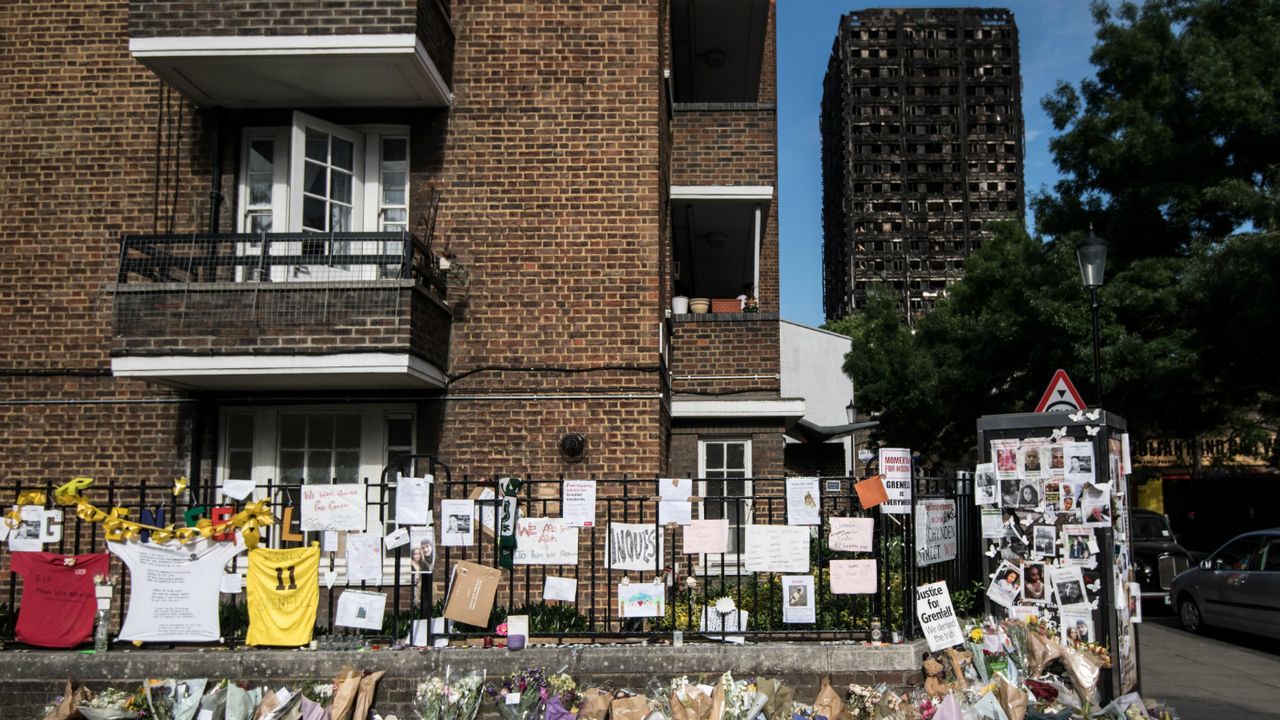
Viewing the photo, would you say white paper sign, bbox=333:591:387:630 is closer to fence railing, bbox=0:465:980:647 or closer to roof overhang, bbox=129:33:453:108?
fence railing, bbox=0:465:980:647

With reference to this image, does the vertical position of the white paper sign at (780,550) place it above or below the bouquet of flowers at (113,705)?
above

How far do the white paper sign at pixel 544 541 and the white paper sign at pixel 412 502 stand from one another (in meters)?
0.70

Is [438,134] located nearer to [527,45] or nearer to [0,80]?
[527,45]

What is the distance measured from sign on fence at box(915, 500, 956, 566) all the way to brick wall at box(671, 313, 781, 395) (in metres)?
4.67

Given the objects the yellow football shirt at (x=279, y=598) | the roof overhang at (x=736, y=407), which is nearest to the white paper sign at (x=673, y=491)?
the yellow football shirt at (x=279, y=598)

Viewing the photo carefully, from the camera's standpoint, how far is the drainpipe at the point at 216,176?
1080cm

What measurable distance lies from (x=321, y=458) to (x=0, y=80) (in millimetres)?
5372

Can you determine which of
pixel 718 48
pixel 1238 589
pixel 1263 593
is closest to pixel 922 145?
pixel 718 48

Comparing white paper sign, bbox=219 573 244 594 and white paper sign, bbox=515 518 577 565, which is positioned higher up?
white paper sign, bbox=515 518 577 565

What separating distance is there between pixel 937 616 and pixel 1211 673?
18.0ft

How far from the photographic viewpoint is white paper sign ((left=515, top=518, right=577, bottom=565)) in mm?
7723

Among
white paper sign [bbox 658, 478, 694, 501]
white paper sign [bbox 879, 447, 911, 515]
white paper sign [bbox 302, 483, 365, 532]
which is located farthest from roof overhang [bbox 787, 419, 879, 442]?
white paper sign [bbox 302, 483, 365, 532]

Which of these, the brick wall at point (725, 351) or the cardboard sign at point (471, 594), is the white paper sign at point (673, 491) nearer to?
the cardboard sign at point (471, 594)

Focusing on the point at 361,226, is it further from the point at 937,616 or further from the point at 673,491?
the point at 937,616
